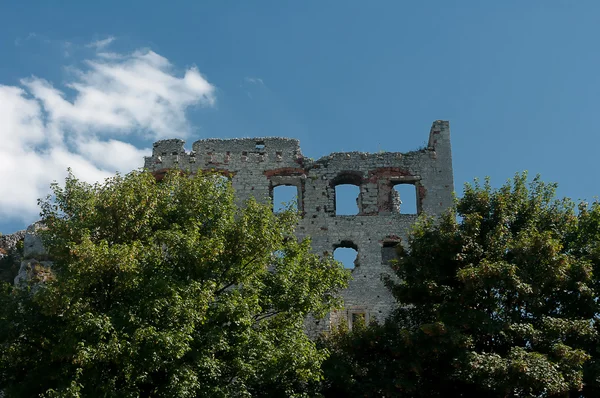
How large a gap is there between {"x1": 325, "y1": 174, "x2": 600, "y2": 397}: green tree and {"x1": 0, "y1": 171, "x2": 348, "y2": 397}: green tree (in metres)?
1.97

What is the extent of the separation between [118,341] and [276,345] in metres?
4.22

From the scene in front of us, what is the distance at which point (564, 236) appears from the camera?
66.4 ft

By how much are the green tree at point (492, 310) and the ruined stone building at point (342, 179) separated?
24.3 feet

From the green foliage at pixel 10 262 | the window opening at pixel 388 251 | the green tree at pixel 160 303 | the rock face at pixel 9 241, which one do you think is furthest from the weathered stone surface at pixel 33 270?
the window opening at pixel 388 251

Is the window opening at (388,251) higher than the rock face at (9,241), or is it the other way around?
the rock face at (9,241)

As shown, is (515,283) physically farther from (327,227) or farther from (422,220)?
(327,227)

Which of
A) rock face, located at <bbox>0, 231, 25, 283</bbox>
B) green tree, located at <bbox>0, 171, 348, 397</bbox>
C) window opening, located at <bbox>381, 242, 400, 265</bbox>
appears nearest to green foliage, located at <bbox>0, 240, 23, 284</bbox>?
rock face, located at <bbox>0, 231, 25, 283</bbox>

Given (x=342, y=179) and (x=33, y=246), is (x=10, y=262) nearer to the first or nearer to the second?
(x=33, y=246)

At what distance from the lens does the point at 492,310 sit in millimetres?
18531

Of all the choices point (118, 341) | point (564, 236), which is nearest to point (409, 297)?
point (564, 236)

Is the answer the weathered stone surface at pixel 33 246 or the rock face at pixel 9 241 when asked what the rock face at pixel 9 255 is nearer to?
the rock face at pixel 9 241

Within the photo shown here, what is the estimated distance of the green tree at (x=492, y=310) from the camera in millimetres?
16969

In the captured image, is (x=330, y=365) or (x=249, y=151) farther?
(x=249, y=151)

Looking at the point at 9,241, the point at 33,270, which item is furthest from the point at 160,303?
the point at 9,241
